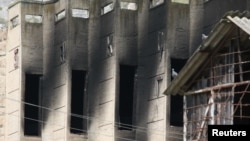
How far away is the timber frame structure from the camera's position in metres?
36.1

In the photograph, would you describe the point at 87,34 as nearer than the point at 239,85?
No

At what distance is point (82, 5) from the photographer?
75.2 m

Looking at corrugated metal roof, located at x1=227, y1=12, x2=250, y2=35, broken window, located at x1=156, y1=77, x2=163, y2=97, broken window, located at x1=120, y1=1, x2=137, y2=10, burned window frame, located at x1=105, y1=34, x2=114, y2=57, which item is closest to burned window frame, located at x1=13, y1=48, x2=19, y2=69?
burned window frame, located at x1=105, y1=34, x2=114, y2=57

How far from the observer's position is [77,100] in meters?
76.6

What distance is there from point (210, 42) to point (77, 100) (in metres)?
40.5

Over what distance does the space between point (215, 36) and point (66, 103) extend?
124 ft

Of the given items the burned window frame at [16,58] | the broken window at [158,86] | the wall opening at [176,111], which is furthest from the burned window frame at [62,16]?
the broken window at [158,86]

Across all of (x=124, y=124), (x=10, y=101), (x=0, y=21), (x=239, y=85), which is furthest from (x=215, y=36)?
(x=0, y=21)

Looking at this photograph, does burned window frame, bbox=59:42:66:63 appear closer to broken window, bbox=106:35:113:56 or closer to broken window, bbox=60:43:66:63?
broken window, bbox=60:43:66:63

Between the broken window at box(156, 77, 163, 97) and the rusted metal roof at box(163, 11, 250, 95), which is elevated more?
the broken window at box(156, 77, 163, 97)

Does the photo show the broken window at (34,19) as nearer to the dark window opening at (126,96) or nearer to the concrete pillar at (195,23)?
the dark window opening at (126,96)

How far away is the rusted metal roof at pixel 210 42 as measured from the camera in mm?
35656

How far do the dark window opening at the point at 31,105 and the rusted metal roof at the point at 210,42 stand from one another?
3986 centimetres

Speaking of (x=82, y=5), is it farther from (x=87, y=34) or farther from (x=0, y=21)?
(x=0, y=21)
